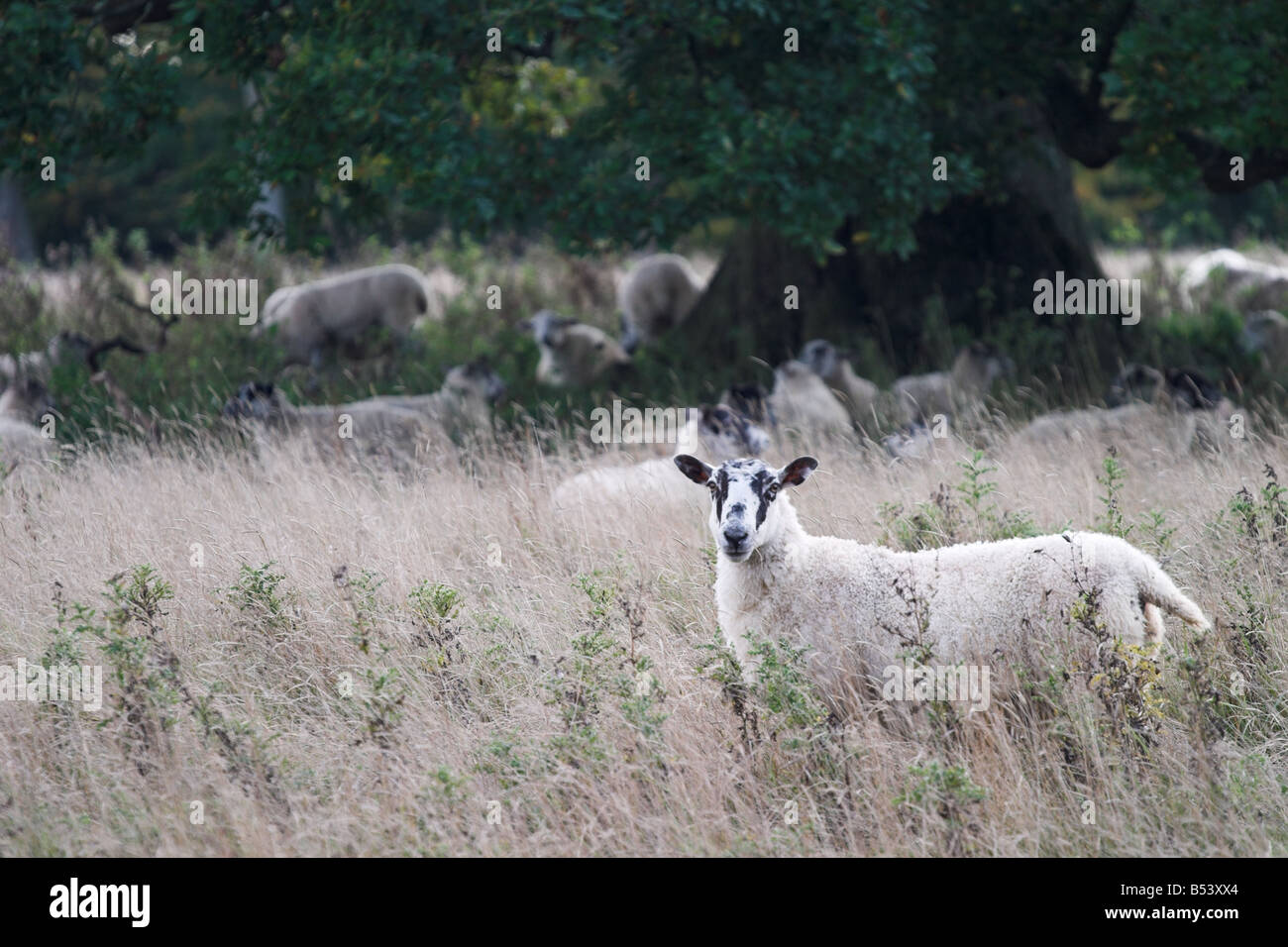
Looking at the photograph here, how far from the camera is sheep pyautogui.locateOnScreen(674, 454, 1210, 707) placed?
4797mm

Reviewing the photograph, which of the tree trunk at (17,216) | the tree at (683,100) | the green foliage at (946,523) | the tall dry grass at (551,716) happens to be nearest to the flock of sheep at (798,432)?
the tall dry grass at (551,716)

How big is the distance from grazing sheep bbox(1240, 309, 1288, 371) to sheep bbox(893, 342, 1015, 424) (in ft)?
9.37

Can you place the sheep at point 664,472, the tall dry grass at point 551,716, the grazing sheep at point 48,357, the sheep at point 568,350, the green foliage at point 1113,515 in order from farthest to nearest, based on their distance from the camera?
the sheep at point 568,350 < the grazing sheep at point 48,357 < the sheep at point 664,472 < the green foliage at point 1113,515 < the tall dry grass at point 551,716

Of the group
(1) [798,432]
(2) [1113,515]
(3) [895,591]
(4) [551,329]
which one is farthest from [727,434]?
(4) [551,329]

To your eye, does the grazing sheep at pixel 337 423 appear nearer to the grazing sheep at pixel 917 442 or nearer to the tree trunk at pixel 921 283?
the grazing sheep at pixel 917 442

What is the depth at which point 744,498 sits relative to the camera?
16.8ft

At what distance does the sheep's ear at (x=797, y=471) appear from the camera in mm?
5336

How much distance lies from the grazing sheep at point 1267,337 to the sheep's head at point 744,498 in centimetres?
872

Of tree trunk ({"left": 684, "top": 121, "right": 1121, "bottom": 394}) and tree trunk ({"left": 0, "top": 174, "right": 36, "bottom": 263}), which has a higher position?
tree trunk ({"left": 0, "top": 174, "right": 36, "bottom": 263})

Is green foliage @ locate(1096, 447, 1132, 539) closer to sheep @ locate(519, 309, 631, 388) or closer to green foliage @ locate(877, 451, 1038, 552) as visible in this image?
green foliage @ locate(877, 451, 1038, 552)

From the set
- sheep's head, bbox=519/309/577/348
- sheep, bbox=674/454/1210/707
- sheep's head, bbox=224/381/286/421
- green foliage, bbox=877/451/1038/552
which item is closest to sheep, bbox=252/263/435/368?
sheep's head, bbox=519/309/577/348

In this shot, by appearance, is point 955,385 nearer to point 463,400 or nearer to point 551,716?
point 463,400

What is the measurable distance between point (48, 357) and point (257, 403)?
3367mm

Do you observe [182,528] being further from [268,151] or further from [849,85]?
[849,85]
